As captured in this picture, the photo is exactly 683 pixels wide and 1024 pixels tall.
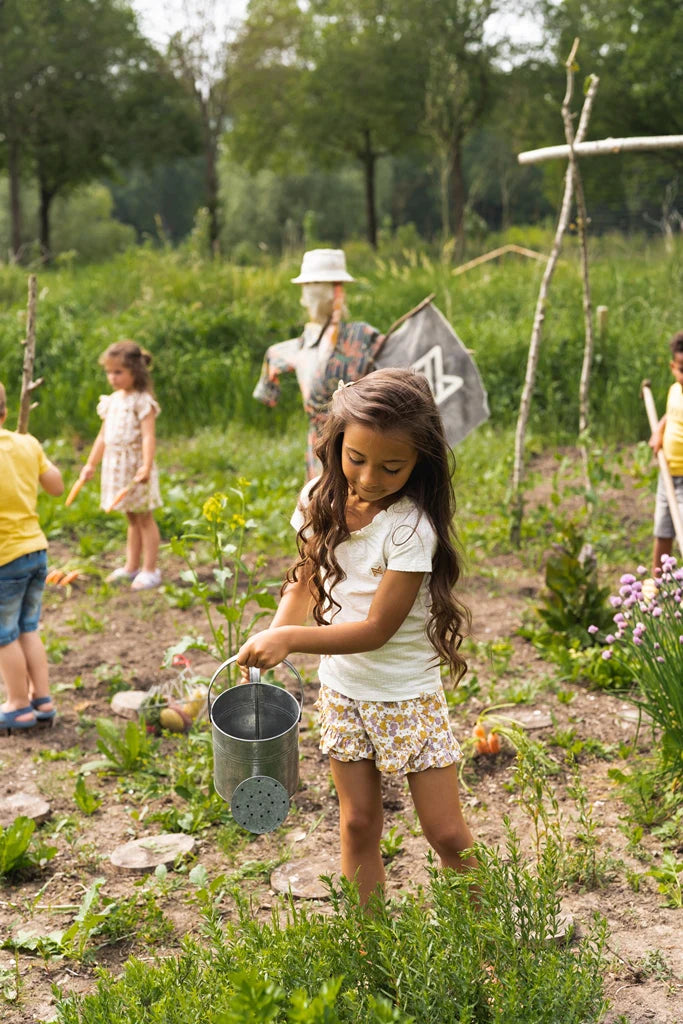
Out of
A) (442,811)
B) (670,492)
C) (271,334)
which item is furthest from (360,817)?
(271,334)

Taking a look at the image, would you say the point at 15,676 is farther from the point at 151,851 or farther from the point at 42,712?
the point at 151,851

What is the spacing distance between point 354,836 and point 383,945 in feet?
1.67

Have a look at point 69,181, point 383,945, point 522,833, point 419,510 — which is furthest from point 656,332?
point 69,181

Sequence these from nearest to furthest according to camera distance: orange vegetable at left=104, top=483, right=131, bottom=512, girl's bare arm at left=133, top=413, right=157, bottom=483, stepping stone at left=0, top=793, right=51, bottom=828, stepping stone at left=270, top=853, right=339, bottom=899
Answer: stepping stone at left=270, top=853, right=339, bottom=899, stepping stone at left=0, top=793, right=51, bottom=828, orange vegetable at left=104, top=483, right=131, bottom=512, girl's bare arm at left=133, top=413, right=157, bottom=483

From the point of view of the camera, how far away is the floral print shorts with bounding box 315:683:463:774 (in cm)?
226

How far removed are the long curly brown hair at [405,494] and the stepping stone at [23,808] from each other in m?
1.49

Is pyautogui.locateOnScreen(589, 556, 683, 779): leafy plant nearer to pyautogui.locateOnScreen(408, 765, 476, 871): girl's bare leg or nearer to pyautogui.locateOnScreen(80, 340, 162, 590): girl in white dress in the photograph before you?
pyautogui.locateOnScreen(408, 765, 476, 871): girl's bare leg

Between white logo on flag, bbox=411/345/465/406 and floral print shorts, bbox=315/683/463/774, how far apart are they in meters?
3.35

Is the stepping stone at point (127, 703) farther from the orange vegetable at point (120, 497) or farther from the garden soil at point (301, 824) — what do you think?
the orange vegetable at point (120, 497)

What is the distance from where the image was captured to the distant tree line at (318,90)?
976 inches

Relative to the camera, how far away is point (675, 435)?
15.2ft

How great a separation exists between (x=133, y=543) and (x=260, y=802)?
12.0ft

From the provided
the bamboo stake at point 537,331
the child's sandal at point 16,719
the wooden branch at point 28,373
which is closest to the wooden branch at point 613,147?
the bamboo stake at point 537,331

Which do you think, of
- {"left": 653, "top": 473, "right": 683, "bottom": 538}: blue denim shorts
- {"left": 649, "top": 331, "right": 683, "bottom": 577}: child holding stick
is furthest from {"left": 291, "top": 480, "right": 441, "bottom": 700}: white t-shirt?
{"left": 653, "top": 473, "right": 683, "bottom": 538}: blue denim shorts
